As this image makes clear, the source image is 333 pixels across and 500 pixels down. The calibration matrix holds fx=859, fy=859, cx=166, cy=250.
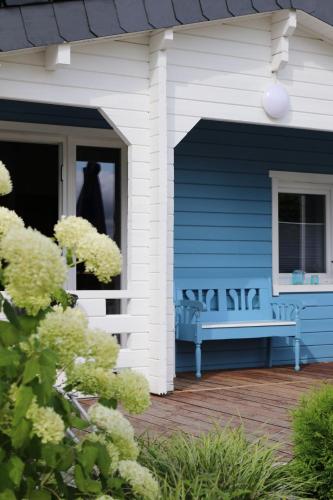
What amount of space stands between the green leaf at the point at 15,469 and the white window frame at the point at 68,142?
562cm

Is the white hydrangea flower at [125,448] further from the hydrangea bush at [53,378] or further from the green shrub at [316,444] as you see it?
the green shrub at [316,444]

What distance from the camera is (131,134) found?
7.02 metres

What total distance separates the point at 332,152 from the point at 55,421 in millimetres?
7890

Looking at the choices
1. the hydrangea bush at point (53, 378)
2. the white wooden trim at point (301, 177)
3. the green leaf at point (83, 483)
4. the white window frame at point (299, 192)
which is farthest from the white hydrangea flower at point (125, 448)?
the white wooden trim at point (301, 177)

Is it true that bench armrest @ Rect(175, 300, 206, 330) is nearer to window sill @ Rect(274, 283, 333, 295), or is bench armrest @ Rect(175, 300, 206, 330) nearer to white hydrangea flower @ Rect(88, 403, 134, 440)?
window sill @ Rect(274, 283, 333, 295)

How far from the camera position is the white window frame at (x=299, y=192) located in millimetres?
9094

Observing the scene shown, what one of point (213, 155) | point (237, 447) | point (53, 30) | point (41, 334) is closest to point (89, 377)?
point (41, 334)

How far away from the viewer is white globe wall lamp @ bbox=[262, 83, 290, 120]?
24.6ft

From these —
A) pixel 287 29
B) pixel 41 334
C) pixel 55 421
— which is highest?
pixel 287 29

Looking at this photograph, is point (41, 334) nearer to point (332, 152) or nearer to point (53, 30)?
point (53, 30)

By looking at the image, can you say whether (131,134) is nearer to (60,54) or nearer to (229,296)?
(60,54)

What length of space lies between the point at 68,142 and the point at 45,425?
6.09m

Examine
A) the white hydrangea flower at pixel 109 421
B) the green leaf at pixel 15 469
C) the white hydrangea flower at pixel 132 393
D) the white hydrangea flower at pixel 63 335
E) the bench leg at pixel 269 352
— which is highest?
the white hydrangea flower at pixel 63 335

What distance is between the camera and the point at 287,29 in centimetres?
745
